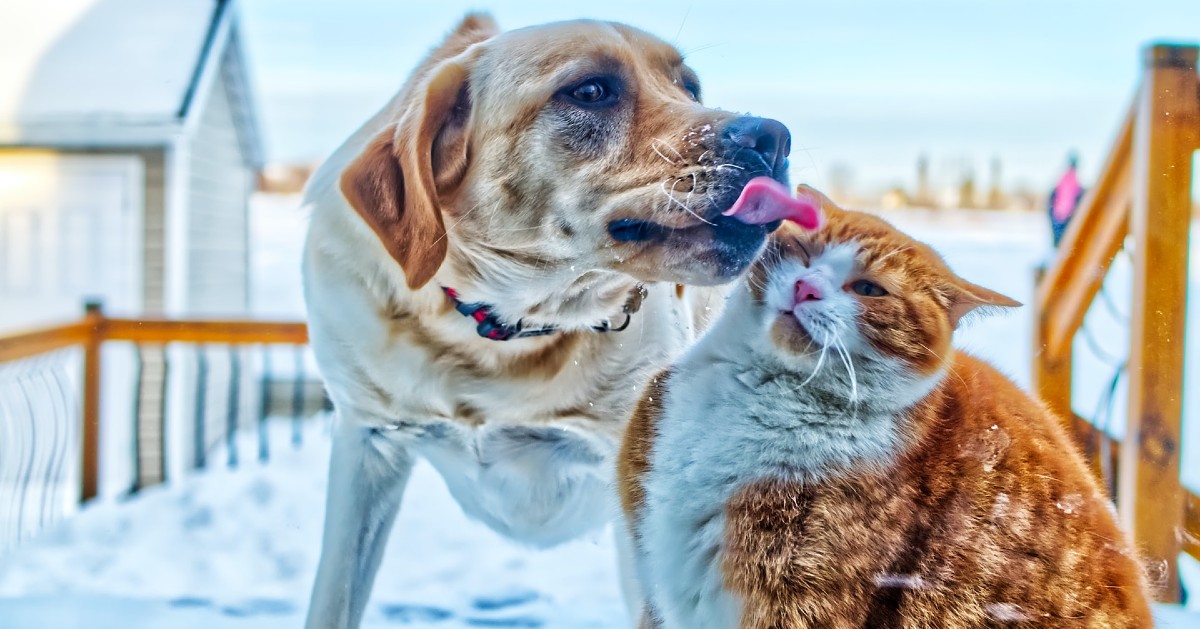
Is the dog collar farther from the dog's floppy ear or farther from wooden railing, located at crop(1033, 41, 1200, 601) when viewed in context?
wooden railing, located at crop(1033, 41, 1200, 601)

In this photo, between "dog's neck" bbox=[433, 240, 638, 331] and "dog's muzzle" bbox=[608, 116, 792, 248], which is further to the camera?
"dog's neck" bbox=[433, 240, 638, 331]

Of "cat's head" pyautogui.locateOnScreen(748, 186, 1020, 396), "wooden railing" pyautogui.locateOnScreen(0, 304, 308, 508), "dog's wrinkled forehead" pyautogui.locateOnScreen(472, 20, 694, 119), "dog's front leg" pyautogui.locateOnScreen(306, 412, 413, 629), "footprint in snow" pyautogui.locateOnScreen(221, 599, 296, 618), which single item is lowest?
"footprint in snow" pyautogui.locateOnScreen(221, 599, 296, 618)

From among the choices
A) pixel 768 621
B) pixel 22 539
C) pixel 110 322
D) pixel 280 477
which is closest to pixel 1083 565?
pixel 768 621

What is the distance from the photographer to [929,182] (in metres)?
0.62

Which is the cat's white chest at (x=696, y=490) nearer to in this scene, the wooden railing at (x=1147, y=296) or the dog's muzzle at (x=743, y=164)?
the dog's muzzle at (x=743, y=164)

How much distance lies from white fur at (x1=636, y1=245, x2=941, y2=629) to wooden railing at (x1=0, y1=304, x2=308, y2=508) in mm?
586

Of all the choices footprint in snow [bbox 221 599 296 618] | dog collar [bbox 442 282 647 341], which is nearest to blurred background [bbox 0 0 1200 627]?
footprint in snow [bbox 221 599 296 618]

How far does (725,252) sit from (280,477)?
76 cm

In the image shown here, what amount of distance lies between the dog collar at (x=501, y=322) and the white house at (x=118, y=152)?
0.26 meters

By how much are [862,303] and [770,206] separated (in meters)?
0.09

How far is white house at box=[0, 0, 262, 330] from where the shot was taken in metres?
0.89

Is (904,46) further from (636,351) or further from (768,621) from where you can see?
(768,621)

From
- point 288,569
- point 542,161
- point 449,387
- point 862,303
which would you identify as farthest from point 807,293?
point 288,569

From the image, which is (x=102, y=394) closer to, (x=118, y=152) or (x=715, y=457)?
(x=118, y=152)
